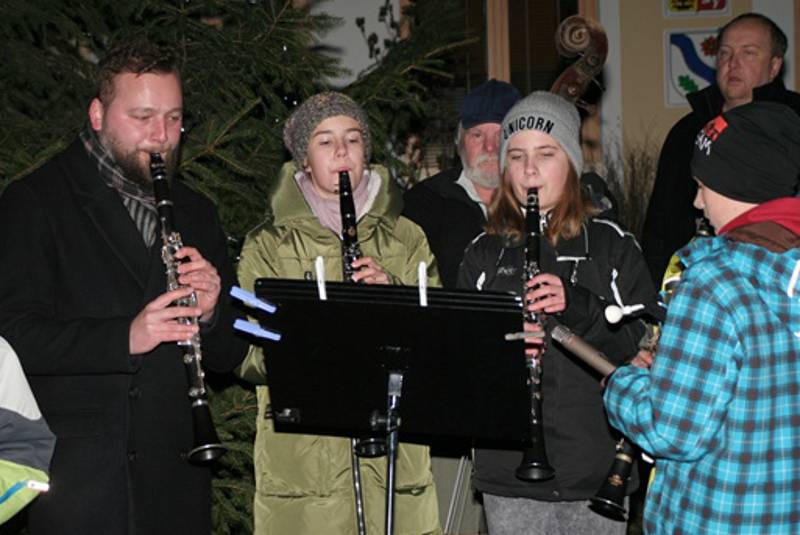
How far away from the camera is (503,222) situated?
12.0ft

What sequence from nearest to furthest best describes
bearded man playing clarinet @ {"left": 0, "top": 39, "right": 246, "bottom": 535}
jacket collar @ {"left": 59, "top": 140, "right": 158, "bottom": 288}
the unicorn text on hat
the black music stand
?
the black music stand < bearded man playing clarinet @ {"left": 0, "top": 39, "right": 246, "bottom": 535} < jacket collar @ {"left": 59, "top": 140, "right": 158, "bottom": 288} < the unicorn text on hat

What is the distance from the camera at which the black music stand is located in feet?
Answer: 9.45

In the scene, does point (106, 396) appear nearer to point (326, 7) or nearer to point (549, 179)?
point (549, 179)

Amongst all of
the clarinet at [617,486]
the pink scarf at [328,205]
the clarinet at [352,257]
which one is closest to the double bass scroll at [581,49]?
the pink scarf at [328,205]

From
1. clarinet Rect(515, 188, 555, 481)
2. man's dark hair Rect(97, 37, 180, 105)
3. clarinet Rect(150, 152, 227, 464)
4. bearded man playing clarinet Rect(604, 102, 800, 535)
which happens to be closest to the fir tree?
man's dark hair Rect(97, 37, 180, 105)

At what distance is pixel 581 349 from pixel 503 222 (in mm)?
857

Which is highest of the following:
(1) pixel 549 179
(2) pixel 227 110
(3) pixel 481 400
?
(2) pixel 227 110

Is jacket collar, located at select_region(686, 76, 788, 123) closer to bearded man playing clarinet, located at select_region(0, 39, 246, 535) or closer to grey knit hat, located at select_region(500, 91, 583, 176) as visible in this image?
grey knit hat, located at select_region(500, 91, 583, 176)

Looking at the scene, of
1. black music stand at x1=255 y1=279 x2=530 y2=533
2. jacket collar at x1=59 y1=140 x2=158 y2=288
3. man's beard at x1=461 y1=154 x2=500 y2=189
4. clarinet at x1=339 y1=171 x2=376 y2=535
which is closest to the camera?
black music stand at x1=255 y1=279 x2=530 y2=533

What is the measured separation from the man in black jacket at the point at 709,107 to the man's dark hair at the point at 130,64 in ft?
8.25

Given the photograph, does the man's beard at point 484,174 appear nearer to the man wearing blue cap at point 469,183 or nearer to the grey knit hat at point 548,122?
the man wearing blue cap at point 469,183

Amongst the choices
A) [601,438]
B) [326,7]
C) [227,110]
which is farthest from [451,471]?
[326,7]

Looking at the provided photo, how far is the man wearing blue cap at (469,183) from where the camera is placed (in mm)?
4574

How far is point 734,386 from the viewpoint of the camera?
2.48 m
